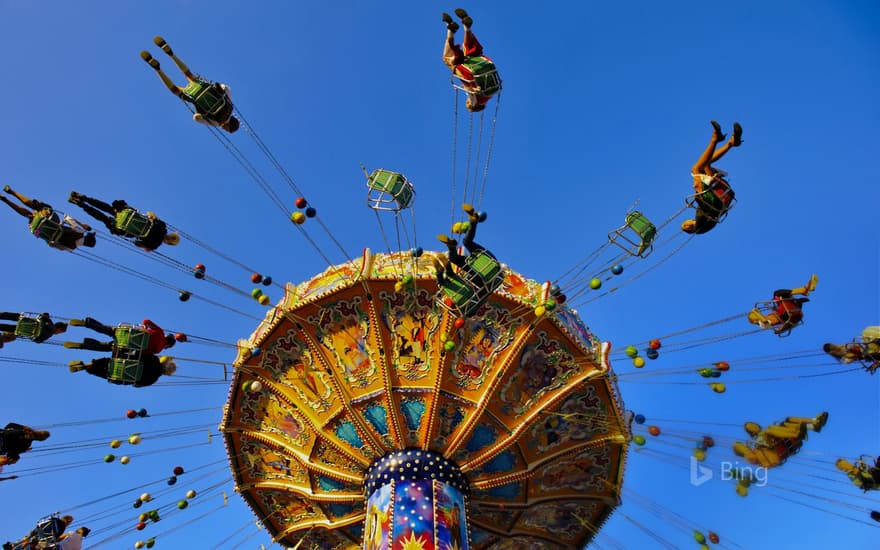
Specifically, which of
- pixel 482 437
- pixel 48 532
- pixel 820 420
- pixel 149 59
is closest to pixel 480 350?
pixel 482 437

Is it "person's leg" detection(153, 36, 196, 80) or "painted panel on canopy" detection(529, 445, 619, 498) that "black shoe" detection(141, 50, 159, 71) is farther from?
"painted panel on canopy" detection(529, 445, 619, 498)

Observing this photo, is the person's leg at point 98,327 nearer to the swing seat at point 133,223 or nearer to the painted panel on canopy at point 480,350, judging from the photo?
the swing seat at point 133,223

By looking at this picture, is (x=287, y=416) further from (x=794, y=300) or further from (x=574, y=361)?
(x=794, y=300)

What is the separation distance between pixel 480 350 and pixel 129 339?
6795 mm

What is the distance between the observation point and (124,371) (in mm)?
13758

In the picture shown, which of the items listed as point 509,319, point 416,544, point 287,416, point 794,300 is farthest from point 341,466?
point 794,300

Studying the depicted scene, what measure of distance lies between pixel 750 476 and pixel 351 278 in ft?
30.0

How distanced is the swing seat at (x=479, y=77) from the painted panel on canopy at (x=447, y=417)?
6.04 m

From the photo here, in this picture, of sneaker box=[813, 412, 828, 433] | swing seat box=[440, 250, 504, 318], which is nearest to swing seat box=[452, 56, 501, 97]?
swing seat box=[440, 250, 504, 318]

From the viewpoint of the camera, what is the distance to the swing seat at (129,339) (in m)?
Answer: 13.8

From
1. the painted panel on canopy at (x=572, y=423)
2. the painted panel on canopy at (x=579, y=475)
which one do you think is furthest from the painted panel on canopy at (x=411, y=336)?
the painted panel on canopy at (x=579, y=475)

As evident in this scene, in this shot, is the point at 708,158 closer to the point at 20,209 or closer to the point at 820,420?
the point at 820,420

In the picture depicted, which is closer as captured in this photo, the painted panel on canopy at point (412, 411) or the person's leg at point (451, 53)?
the person's leg at point (451, 53)

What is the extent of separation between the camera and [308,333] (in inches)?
600
